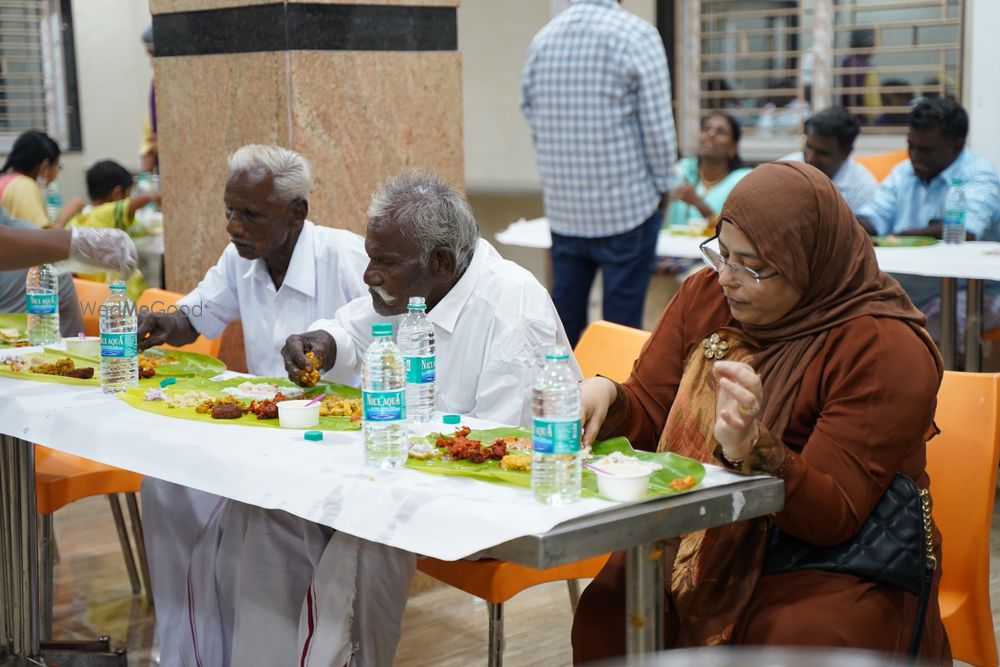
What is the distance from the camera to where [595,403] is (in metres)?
2.47

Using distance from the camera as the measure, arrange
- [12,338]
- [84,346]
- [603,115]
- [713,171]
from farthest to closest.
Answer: [713,171] < [603,115] < [12,338] < [84,346]

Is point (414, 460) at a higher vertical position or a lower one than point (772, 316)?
lower

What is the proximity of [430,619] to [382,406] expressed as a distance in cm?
168

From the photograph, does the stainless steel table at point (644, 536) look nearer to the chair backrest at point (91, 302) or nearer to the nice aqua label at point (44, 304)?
the nice aqua label at point (44, 304)

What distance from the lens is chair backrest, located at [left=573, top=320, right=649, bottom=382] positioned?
3061mm

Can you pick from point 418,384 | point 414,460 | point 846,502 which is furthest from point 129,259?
point 846,502

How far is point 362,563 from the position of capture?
8.43 ft

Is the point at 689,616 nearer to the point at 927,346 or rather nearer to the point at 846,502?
the point at 846,502

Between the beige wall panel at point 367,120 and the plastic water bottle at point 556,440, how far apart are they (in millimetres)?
2101

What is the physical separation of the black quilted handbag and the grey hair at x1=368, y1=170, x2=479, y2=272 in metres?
1.12

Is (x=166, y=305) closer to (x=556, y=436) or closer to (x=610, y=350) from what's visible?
(x=610, y=350)

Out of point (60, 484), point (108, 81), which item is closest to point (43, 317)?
point (60, 484)

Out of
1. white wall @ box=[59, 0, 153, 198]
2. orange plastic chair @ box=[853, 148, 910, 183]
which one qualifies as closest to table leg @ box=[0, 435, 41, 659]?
orange plastic chair @ box=[853, 148, 910, 183]

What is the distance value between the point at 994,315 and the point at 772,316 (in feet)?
10.4
